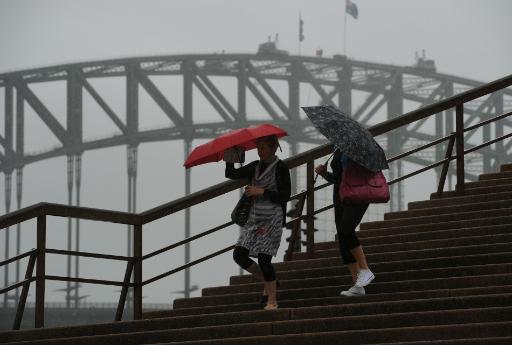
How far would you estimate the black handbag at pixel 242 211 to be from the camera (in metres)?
9.28

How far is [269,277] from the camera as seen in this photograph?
9148 millimetres

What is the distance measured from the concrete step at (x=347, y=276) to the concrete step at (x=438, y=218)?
114 centimetres

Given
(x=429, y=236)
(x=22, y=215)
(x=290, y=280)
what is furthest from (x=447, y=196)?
(x=22, y=215)

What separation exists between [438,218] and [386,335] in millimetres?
2892

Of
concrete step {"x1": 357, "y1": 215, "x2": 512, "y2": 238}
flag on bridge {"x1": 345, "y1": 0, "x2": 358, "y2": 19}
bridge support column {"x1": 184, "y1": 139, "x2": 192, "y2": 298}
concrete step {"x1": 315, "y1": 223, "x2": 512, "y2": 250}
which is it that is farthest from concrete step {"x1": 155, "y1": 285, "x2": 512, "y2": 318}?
flag on bridge {"x1": 345, "y1": 0, "x2": 358, "y2": 19}

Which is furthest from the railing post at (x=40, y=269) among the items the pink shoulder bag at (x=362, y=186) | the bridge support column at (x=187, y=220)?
the bridge support column at (x=187, y=220)

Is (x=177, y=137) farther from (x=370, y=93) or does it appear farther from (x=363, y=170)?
(x=363, y=170)

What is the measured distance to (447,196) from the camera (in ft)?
39.0

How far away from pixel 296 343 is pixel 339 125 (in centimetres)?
153

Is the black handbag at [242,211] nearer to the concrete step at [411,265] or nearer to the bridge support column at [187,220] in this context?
the concrete step at [411,265]

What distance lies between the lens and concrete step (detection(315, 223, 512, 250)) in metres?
10.1

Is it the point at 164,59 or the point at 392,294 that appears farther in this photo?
the point at 164,59

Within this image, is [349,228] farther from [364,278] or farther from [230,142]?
[230,142]

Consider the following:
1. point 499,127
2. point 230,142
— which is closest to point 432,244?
point 230,142
